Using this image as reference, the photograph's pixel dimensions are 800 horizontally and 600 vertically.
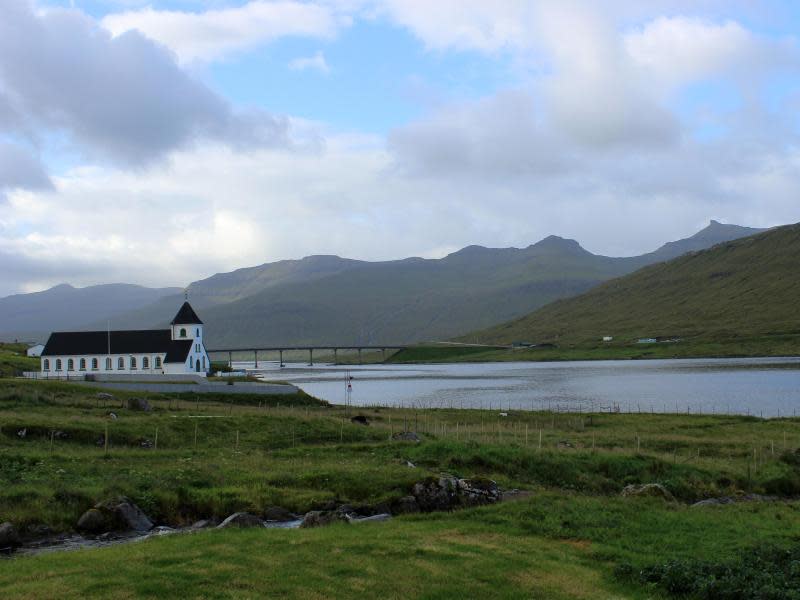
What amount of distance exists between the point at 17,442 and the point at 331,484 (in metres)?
19.3

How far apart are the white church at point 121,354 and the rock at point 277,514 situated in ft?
274

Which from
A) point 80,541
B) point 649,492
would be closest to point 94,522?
point 80,541

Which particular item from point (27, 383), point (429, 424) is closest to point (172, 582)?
point (429, 424)

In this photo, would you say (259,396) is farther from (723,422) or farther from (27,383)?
(723,422)

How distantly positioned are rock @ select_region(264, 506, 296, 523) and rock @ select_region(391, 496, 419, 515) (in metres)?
3.63

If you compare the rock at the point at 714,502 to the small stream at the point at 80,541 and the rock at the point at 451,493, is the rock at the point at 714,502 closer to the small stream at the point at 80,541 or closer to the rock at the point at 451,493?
the rock at the point at 451,493

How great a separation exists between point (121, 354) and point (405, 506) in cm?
9000

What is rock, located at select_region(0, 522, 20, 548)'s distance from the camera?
22.3m

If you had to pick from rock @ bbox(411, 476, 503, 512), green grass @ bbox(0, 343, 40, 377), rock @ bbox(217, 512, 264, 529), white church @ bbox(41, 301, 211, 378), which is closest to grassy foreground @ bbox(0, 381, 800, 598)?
rock @ bbox(411, 476, 503, 512)

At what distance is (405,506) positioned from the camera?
2805 cm

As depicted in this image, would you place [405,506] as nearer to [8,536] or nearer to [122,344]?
[8,536]

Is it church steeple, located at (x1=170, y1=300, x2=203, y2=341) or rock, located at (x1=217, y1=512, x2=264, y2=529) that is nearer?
rock, located at (x1=217, y1=512, x2=264, y2=529)

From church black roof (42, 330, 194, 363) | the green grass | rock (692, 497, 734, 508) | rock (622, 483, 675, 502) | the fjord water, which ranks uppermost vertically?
church black roof (42, 330, 194, 363)

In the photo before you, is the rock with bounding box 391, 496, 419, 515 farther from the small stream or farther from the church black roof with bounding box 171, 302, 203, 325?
the church black roof with bounding box 171, 302, 203, 325
